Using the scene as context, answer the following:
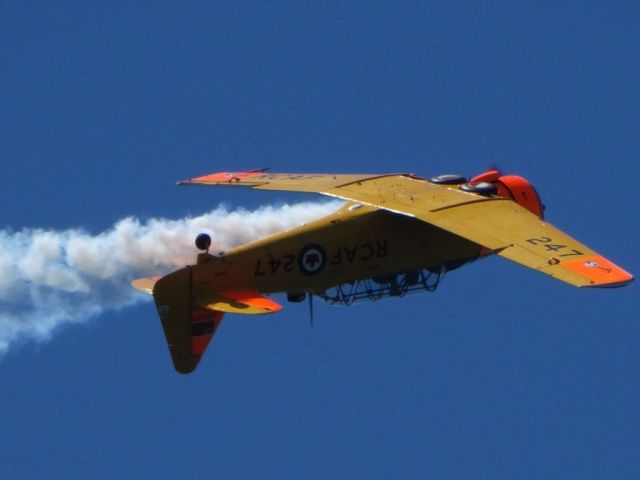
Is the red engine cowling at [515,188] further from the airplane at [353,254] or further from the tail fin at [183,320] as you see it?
the tail fin at [183,320]

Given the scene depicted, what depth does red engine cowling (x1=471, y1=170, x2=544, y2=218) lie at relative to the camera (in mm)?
45000

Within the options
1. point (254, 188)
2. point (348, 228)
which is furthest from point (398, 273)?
point (254, 188)

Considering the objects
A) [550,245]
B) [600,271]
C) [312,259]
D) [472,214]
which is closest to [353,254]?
[312,259]

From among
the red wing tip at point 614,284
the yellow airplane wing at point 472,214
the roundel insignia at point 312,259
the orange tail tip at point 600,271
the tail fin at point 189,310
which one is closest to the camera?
the red wing tip at point 614,284

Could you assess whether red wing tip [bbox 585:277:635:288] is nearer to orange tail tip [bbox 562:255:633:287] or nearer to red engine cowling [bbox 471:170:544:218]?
orange tail tip [bbox 562:255:633:287]

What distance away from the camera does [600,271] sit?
37438mm

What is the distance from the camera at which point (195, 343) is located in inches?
1640

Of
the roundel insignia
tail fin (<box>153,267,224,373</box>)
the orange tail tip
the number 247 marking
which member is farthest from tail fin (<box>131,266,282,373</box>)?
the orange tail tip

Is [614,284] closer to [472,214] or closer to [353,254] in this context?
[472,214]

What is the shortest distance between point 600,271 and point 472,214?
16.6 ft

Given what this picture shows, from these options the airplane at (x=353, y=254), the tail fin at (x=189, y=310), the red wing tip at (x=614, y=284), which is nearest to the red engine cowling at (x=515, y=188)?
the airplane at (x=353, y=254)

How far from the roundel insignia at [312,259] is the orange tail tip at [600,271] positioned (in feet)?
20.3

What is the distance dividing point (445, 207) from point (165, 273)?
6.47 metres

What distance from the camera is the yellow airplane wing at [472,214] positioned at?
37.8m
